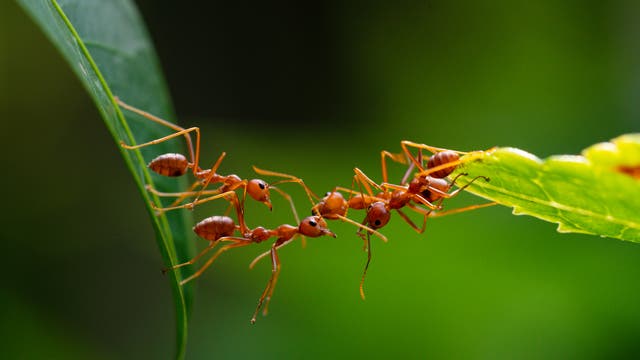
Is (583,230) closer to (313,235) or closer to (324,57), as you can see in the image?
(313,235)

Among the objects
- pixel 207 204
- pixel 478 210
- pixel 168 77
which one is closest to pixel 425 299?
pixel 478 210

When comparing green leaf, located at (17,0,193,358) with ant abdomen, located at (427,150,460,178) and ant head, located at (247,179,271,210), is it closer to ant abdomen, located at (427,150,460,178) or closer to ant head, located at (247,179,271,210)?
ant head, located at (247,179,271,210)

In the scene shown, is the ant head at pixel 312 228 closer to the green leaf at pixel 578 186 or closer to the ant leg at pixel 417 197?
the ant leg at pixel 417 197

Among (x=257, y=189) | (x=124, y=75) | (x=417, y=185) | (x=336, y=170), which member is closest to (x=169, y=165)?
(x=124, y=75)

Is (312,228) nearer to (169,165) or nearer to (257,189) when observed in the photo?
(257,189)

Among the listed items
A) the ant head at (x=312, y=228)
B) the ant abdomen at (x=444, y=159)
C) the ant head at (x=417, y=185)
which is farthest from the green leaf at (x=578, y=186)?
the ant head at (x=312, y=228)

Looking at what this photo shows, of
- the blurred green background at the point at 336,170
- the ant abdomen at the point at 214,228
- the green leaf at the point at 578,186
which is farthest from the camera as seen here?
the blurred green background at the point at 336,170
